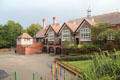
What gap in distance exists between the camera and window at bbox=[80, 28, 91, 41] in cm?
2245

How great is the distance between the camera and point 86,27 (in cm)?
2248

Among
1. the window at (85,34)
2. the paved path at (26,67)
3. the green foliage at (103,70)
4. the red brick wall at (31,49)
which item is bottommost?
the paved path at (26,67)

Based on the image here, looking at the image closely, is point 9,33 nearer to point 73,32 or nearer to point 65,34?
point 65,34

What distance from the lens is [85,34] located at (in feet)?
75.3

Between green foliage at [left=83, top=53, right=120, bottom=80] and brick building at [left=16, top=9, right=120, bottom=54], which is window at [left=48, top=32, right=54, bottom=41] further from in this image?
green foliage at [left=83, top=53, right=120, bottom=80]

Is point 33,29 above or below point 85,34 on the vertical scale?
above

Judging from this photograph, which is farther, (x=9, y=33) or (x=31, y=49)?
(x=9, y=33)

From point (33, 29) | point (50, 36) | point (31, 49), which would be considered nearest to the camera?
point (31, 49)

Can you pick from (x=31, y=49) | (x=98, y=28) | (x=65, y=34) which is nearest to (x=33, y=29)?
(x=31, y=49)

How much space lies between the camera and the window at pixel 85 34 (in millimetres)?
22452

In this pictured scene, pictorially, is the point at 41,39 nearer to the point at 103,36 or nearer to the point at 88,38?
the point at 88,38

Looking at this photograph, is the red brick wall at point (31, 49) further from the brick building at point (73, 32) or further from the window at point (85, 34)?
the window at point (85, 34)

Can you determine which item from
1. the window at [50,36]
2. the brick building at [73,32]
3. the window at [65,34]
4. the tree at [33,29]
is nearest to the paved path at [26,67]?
the brick building at [73,32]

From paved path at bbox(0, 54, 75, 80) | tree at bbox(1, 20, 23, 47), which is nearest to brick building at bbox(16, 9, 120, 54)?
paved path at bbox(0, 54, 75, 80)
